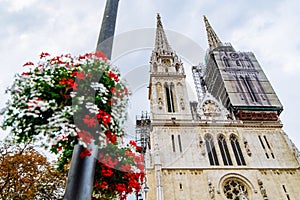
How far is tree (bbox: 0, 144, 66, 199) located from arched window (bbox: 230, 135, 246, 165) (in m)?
14.5

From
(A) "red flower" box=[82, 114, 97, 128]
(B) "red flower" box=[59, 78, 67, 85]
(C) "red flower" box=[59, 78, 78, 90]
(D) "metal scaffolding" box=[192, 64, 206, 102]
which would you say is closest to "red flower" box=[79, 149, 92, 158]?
(A) "red flower" box=[82, 114, 97, 128]

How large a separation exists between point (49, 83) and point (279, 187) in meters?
19.5

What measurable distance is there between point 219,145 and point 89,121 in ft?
62.0

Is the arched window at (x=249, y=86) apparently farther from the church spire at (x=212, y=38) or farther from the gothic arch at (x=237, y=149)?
the church spire at (x=212, y=38)

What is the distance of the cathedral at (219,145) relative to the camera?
17141mm

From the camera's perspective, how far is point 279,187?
17.6 m

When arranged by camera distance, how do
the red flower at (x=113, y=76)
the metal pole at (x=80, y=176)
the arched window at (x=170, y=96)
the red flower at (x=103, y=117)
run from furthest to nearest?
the arched window at (x=170, y=96) → the red flower at (x=113, y=76) → the red flower at (x=103, y=117) → the metal pole at (x=80, y=176)

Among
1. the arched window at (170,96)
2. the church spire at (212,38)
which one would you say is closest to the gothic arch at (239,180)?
the arched window at (170,96)

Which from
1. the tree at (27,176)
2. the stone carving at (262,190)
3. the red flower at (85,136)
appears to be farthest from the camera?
the stone carving at (262,190)

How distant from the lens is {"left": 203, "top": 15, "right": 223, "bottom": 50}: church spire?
36875 millimetres

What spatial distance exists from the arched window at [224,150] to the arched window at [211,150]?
66cm

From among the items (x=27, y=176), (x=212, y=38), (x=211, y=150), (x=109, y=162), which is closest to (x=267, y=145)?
(x=211, y=150)

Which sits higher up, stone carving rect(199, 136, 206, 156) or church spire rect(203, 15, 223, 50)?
church spire rect(203, 15, 223, 50)

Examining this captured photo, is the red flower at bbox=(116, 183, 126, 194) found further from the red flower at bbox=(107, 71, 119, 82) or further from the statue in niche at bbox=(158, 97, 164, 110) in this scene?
the statue in niche at bbox=(158, 97, 164, 110)
